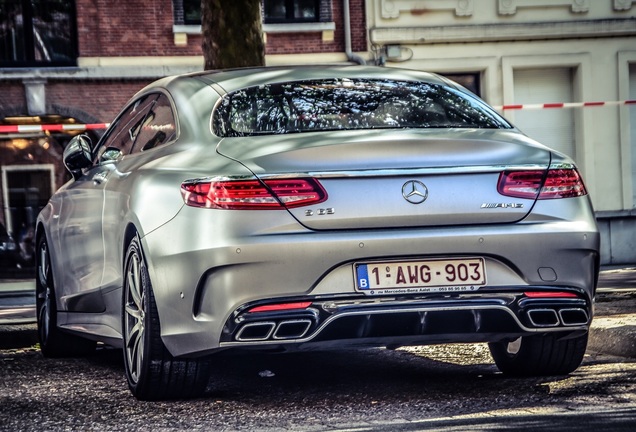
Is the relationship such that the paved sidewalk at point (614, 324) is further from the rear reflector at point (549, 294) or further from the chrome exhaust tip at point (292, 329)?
the chrome exhaust tip at point (292, 329)

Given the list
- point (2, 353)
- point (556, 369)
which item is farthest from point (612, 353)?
point (2, 353)

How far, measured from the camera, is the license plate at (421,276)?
580 centimetres

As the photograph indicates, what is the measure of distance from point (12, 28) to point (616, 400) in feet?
53.3

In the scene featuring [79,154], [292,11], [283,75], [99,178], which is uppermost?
[292,11]

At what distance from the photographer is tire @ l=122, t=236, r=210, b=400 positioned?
6.27 m

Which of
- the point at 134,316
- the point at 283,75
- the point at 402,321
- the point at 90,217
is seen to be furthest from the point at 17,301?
the point at 402,321

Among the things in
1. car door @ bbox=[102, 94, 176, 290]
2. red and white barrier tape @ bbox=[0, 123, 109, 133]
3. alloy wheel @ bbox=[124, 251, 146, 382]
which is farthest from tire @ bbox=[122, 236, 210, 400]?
red and white barrier tape @ bbox=[0, 123, 109, 133]

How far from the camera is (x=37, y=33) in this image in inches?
819

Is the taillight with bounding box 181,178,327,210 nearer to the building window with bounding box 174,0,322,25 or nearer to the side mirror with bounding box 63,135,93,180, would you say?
the side mirror with bounding box 63,135,93,180

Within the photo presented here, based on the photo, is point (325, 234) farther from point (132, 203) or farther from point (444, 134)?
point (132, 203)

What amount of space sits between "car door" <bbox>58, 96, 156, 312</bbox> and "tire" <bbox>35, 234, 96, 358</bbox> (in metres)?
0.47

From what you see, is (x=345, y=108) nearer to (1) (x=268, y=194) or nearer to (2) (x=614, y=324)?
(1) (x=268, y=194)

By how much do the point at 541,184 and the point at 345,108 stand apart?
1.02 m

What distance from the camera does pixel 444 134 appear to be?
615 cm
